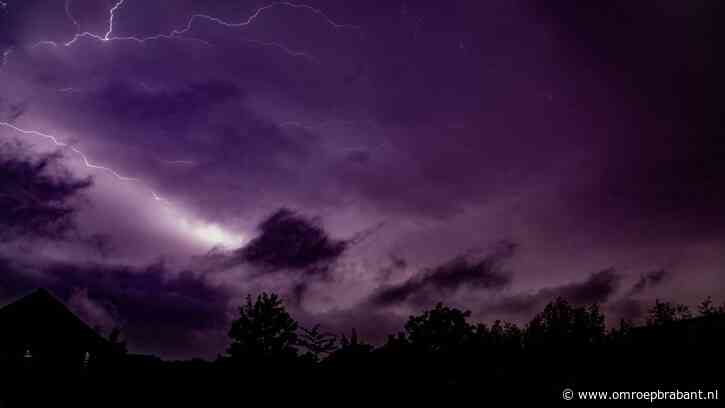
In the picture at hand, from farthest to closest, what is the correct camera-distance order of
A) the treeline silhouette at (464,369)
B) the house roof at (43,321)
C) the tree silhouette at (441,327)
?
the tree silhouette at (441,327) → the house roof at (43,321) → the treeline silhouette at (464,369)

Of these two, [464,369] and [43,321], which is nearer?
[464,369]

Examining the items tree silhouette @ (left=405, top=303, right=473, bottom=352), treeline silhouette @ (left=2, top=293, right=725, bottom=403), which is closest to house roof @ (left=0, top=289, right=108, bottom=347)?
treeline silhouette @ (left=2, top=293, right=725, bottom=403)

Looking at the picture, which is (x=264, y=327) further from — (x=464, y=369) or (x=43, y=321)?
(x=464, y=369)

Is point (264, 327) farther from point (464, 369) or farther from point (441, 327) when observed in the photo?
point (464, 369)

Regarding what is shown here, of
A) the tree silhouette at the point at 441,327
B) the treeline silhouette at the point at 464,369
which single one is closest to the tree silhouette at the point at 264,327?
the tree silhouette at the point at 441,327

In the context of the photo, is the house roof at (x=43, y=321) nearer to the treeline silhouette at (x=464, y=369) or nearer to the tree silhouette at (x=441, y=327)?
the treeline silhouette at (x=464, y=369)

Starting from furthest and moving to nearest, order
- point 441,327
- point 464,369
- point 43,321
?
point 441,327 → point 43,321 → point 464,369

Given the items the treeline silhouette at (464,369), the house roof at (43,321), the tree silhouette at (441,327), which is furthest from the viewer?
the tree silhouette at (441,327)

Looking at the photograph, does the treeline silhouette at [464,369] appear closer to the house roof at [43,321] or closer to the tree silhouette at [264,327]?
the house roof at [43,321]

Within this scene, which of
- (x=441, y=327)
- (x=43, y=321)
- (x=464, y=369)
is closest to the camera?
(x=464, y=369)

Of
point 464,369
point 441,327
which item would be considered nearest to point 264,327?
point 441,327

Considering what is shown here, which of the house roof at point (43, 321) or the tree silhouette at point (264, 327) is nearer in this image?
the house roof at point (43, 321)

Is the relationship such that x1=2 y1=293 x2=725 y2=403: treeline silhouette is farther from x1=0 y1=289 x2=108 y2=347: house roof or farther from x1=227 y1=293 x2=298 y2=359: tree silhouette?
x1=227 y1=293 x2=298 y2=359: tree silhouette

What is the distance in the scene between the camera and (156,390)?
26.5ft
